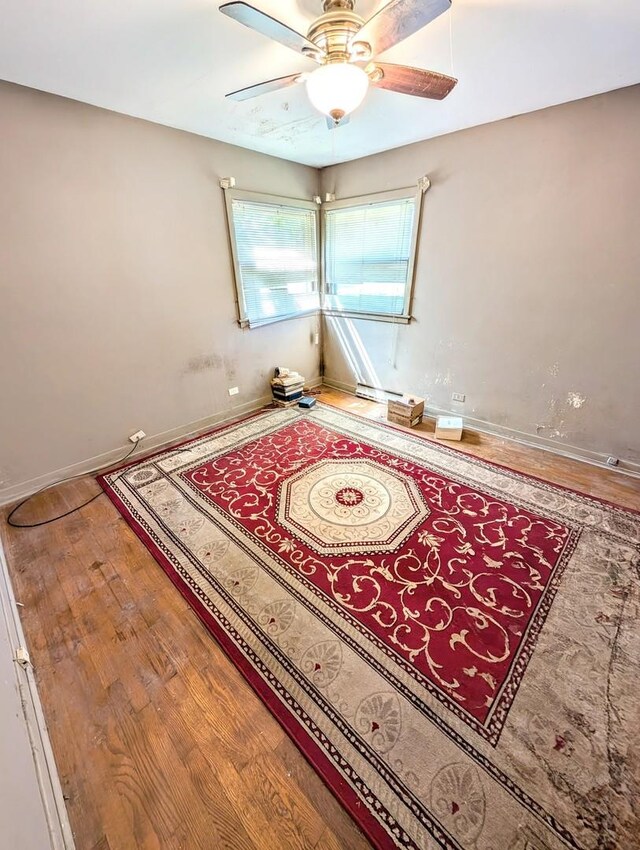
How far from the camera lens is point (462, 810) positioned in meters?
1.06

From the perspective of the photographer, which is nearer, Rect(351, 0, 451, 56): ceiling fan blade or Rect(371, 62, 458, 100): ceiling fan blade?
Rect(351, 0, 451, 56): ceiling fan blade

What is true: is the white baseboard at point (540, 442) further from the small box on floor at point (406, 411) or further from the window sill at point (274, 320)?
the window sill at point (274, 320)

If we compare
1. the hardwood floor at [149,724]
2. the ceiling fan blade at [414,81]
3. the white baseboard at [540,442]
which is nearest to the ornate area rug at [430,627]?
the hardwood floor at [149,724]

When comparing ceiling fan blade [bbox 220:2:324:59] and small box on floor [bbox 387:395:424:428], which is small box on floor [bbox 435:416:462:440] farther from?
ceiling fan blade [bbox 220:2:324:59]

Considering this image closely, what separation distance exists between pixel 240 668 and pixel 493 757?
0.99 meters

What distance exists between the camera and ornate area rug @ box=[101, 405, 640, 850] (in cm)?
109

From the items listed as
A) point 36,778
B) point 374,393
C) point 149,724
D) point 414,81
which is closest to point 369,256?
point 374,393

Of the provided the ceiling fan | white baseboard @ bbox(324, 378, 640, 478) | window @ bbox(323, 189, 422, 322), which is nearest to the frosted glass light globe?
the ceiling fan

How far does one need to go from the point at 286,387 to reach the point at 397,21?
2.95 meters

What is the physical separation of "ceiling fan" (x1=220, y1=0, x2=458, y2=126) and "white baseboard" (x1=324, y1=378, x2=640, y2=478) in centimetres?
258

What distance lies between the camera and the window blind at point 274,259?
3396mm

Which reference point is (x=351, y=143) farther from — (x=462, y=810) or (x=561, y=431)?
(x=462, y=810)

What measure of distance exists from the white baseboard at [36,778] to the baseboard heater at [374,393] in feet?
11.6

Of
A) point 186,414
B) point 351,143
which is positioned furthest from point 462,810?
point 351,143
